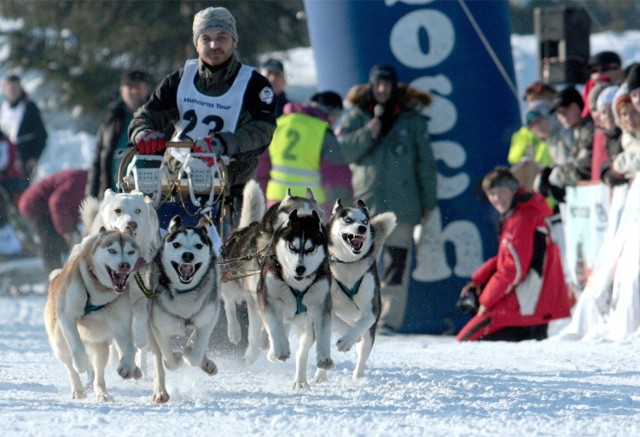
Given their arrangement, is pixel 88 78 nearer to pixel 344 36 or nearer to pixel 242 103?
pixel 344 36

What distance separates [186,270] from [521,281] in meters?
3.70

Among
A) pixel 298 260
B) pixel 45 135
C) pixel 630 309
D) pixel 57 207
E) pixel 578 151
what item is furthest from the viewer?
pixel 45 135

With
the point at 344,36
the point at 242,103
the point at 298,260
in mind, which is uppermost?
the point at 344,36

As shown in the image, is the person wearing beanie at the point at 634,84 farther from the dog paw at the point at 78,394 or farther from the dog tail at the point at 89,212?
the dog paw at the point at 78,394

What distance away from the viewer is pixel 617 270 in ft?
25.9

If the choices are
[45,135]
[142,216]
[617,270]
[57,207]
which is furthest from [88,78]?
[142,216]

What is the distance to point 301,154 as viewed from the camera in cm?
873

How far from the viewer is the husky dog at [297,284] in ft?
17.4

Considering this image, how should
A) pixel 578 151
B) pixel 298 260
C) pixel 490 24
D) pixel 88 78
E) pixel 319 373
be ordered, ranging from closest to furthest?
pixel 298 260, pixel 319 373, pixel 578 151, pixel 490 24, pixel 88 78

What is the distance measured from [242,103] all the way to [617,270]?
9.44ft

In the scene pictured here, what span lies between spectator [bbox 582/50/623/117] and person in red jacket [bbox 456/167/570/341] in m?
1.21

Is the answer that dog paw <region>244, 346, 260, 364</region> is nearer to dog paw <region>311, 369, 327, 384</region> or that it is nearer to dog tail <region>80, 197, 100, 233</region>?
dog paw <region>311, 369, 327, 384</region>

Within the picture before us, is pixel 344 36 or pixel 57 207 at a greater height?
pixel 344 36

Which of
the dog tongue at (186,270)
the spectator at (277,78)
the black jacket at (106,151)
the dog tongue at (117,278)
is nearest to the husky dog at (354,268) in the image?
the dog tongue at (186,270)
